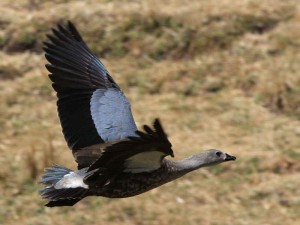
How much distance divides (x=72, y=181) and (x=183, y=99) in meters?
3.64

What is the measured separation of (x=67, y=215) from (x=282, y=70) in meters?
2.97

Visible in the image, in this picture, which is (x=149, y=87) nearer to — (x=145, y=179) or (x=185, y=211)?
(x=185, y=211)

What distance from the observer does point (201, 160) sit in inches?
252

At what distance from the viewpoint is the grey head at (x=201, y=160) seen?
6266 millimetres

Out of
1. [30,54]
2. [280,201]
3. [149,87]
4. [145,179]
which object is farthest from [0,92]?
[145,179]

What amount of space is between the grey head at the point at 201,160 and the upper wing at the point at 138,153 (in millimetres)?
305

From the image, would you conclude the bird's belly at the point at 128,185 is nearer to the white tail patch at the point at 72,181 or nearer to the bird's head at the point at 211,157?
the white tail patch at the point at 72,181

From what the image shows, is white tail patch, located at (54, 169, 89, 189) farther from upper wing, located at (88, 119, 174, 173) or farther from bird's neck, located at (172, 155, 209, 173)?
bird's neck, located at (172, 155, 209, 173)

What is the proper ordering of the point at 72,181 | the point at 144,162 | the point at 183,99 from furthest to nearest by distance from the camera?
the point at 183,99, the point at 72,181, the point at 144,162

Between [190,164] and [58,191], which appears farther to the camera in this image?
[190,164]

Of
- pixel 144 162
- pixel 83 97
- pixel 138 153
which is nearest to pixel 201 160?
pixel 144 162

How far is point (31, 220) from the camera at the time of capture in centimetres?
760

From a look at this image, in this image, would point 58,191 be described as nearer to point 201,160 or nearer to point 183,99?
point 201,160

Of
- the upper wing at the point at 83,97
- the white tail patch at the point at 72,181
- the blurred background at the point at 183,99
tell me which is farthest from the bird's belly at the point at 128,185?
the blurred background at the point at 183,99
